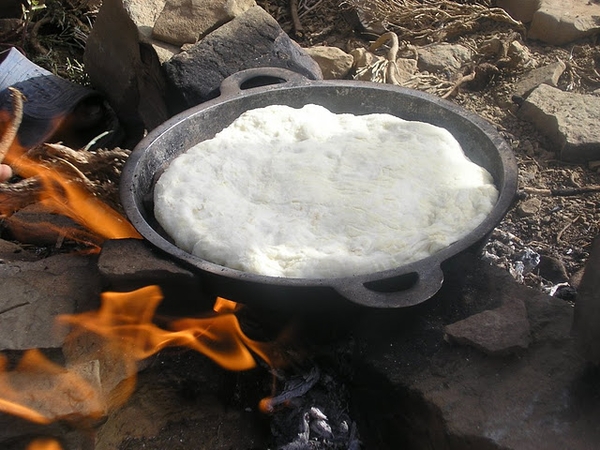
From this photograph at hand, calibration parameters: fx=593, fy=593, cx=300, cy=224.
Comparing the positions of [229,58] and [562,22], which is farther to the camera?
[562,22]

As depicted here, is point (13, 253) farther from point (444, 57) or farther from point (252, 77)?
point (444, 57)

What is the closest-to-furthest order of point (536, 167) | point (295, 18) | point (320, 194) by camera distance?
point (320, 194), point (536, 167), point (295, 18)

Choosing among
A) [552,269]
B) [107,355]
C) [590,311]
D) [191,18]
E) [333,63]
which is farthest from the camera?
[333,63]

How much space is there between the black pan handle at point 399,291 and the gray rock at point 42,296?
3.66ft

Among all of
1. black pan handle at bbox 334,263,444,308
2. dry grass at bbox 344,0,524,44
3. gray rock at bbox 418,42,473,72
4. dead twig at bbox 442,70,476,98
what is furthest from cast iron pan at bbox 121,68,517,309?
dry grass at bbox 344,0,524,44

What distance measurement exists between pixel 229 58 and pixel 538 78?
7.14 feet

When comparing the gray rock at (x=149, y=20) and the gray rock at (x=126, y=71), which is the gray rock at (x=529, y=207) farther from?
the gray rock at (x=149, y=20)

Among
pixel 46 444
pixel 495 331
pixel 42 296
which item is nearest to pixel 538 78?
pixel 495 331

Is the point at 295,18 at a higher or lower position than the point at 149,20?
lower

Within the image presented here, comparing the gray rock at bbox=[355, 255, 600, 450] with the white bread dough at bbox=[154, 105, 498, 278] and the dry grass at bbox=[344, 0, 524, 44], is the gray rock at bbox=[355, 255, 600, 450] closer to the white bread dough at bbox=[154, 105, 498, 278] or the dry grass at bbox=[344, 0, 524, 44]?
the white bread dough at bbox=[154, 105, 498, 278]

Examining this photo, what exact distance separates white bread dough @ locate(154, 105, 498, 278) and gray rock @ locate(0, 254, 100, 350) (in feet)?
1.44

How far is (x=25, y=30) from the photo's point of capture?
17.9 feet

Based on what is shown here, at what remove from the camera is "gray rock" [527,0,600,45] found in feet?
15.0

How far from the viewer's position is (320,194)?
2.49m
